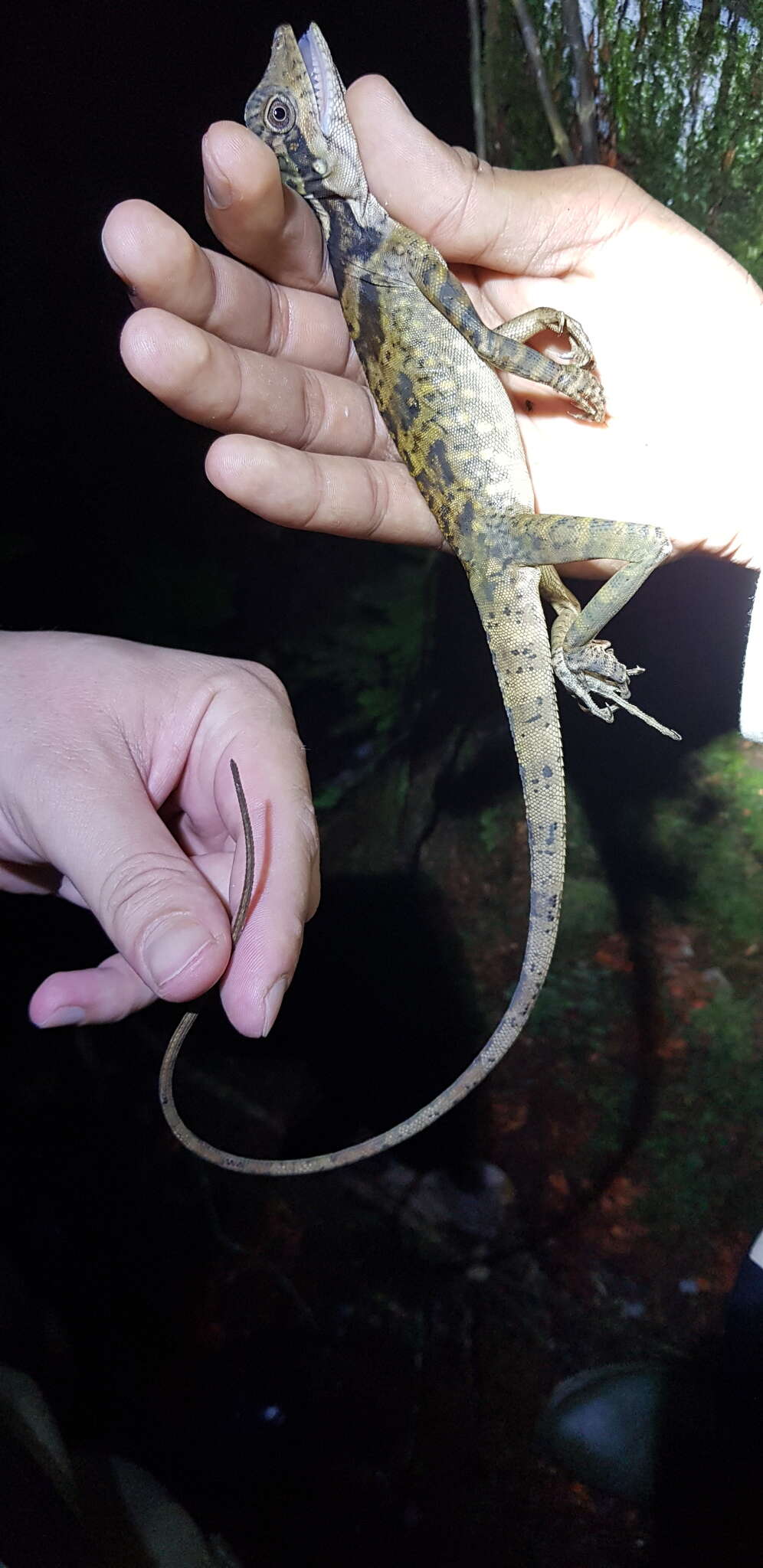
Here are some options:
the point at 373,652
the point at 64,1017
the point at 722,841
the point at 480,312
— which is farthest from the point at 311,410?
the point at 722,841

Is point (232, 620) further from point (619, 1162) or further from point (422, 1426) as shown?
point (422, 1426)

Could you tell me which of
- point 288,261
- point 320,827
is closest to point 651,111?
point 288,261

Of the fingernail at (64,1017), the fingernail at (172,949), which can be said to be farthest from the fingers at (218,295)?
the fingernail at (64,1017)

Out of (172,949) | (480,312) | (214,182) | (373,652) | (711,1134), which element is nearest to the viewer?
(172,949)

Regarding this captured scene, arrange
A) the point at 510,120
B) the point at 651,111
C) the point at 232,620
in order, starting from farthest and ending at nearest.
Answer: the point at 232,620
the point at 510,120
the point at 651,111

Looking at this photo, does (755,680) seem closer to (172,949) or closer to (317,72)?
(172,949)

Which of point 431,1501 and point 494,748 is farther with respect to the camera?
point 494,748

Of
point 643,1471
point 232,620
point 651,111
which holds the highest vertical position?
point 651,111
